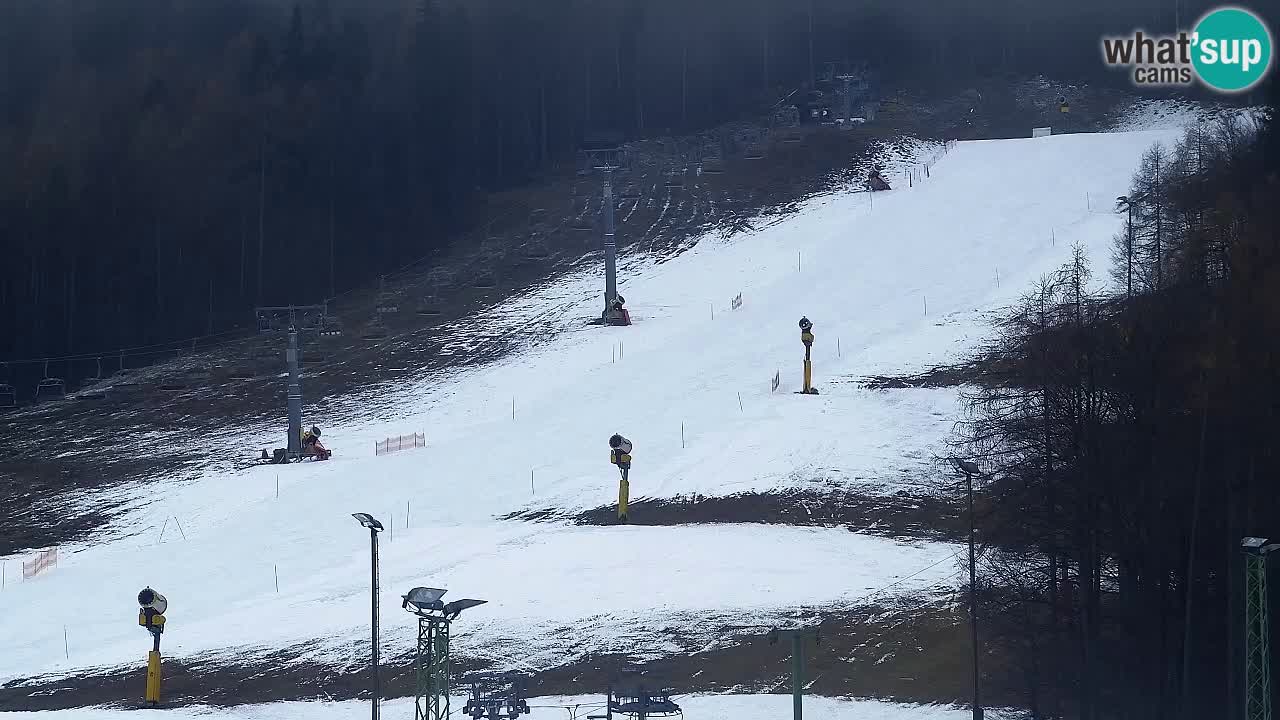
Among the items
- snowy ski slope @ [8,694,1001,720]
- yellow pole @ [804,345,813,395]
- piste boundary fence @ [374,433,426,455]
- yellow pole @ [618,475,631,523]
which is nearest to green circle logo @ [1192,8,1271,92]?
yellow pole @ [804,345,813,395]

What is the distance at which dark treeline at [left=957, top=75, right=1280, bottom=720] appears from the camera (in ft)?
94.9

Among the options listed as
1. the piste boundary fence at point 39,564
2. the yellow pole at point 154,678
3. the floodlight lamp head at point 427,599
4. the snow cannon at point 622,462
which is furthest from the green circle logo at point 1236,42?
the yellow pole at point 154,678

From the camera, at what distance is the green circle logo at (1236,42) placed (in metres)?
63.9

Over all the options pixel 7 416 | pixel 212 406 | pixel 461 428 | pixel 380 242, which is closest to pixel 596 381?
pixel 461 428

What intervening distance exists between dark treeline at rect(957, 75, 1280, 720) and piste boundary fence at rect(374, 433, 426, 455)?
25.5 m

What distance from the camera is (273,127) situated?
101125 millimetres

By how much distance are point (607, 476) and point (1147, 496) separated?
65.1 ft

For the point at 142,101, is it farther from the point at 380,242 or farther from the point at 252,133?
Result: the point at 380,242

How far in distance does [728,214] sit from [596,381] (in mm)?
29530

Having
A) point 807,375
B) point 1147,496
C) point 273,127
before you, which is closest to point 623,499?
point 807,375

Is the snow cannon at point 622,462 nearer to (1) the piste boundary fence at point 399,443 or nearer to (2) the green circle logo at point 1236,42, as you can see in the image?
(1) the piste boundary fence at point 399,443

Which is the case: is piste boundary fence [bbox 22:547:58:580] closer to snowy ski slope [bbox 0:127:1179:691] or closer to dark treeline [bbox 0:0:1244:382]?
snowy ski slope [bbox 0:127:1179:691]

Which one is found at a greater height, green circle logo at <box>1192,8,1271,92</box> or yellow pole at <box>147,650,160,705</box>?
green circle logo at <box>1192,8,1271,92</box>

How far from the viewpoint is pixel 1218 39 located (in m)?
66.5
